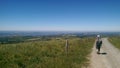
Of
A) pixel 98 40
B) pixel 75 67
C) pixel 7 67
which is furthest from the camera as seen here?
pixel 98 40

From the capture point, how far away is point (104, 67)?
11.8 m

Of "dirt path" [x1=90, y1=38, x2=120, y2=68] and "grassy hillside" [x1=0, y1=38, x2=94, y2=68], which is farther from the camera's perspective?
"dirt path" [x1=90, y1=38, x2=120, y2=68]

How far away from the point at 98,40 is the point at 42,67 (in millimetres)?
10883

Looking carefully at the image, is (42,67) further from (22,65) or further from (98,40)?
(98,40)

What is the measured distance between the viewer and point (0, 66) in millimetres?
11180

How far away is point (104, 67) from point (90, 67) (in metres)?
0.90

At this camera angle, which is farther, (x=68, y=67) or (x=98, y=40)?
(x=98, y=40)

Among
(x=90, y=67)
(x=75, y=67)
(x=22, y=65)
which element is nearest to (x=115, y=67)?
(x=90, y=67)

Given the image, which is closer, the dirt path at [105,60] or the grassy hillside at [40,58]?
the grassy hillside at [40,58]

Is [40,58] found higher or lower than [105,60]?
higher

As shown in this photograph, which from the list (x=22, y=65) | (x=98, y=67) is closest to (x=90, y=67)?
(x=98, y=67)

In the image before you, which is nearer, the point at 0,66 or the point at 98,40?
the point at 0,66

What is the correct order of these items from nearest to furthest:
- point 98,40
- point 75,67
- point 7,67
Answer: point 7,67, point 75,67, point 98,40

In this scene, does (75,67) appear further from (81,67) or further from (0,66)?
(0,66)
